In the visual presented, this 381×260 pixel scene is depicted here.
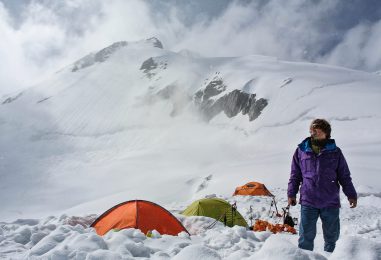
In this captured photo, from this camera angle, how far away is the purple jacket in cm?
436

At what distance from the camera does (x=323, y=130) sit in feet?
14.5

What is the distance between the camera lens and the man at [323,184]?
4.36 meters

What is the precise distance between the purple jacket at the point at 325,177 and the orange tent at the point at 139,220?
10.4 feet

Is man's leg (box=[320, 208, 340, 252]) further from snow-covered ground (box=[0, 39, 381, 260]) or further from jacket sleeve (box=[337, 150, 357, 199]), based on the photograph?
snow-covered ground (box=[0, 39, 381, 260])

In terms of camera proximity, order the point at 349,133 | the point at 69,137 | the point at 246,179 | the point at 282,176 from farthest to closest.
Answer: the point at 69,137
the point at 349,133
the point at 246,179
the point at 282,176

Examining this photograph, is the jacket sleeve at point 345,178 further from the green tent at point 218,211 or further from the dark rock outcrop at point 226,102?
the dark rock outcrop at point 226,102

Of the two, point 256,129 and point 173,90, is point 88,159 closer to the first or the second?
point 256,129

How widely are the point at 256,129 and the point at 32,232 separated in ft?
146

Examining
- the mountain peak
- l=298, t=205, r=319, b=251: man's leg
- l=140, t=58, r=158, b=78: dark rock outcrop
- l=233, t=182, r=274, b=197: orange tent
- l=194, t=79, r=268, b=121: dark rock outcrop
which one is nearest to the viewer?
l=298, t=205, r=319, b=251: man's leg

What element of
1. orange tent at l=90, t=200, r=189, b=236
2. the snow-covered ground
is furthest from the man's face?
orange tent at l=90, t=200, r=189, b=236

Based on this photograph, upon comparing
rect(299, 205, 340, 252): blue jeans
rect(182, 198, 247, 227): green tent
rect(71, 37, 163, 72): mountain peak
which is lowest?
rect(182, 198, 247, 227): green tent

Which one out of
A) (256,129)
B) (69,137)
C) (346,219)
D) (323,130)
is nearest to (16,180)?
(69,137)

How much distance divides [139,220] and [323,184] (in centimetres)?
370

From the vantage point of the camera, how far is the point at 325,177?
14.3 ft
